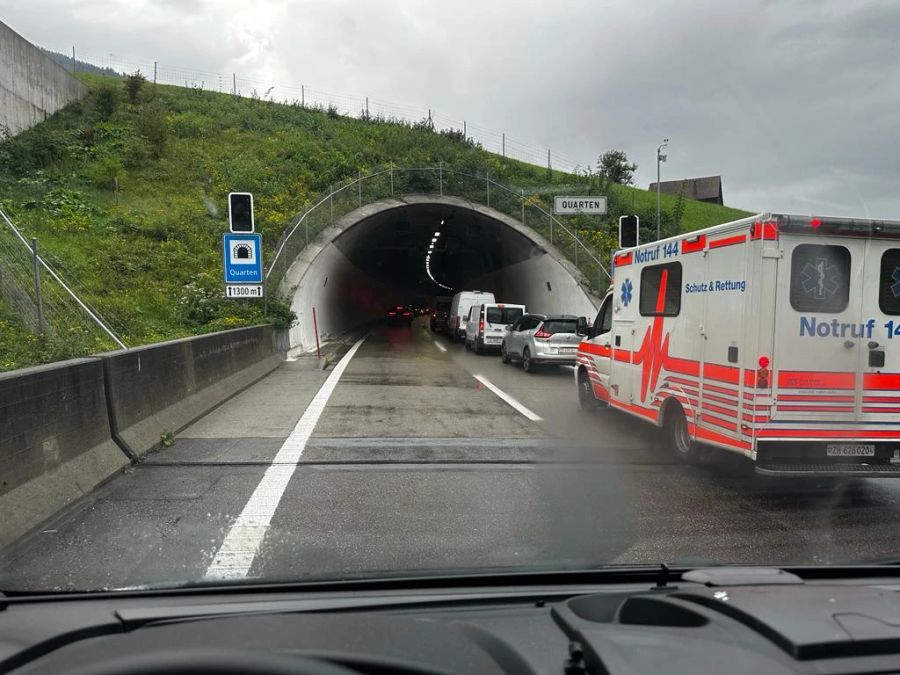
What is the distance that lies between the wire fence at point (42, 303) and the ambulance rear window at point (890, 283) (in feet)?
39.7

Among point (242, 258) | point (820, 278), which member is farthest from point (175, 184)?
point (820, 278)

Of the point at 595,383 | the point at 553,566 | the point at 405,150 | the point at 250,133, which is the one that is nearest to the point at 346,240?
the point at 405,150

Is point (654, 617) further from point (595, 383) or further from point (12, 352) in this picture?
point (12, 352)

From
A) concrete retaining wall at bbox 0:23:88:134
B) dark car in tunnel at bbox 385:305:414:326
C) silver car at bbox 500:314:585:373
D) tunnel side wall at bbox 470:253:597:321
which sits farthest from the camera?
dark car in tunnel at bbox 385:305:414:326

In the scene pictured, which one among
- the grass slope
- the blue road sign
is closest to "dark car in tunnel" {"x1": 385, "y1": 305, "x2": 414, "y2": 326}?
the grass slope

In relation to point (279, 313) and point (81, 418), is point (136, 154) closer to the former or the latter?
point (279, 313)

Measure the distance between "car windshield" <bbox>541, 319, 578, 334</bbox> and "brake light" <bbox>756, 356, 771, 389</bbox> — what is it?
12.4m

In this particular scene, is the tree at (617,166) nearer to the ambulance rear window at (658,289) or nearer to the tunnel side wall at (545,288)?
the tunnel side wall at (545,288)

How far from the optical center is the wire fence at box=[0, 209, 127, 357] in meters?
13.8

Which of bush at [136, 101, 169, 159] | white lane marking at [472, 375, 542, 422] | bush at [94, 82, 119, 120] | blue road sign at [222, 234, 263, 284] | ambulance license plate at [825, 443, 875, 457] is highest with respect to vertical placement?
bush at [94, 82, 119, 120]

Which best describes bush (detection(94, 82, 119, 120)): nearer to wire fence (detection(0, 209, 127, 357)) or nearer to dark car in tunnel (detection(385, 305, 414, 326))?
dark car in tunnel (detection(385, 305, 414, 326))

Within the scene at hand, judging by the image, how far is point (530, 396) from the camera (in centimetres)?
1464

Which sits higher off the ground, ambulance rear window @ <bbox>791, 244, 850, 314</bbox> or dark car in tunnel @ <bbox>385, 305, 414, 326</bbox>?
ambulance rear window @ <bbox>791, 244, 850, 314</bbox>

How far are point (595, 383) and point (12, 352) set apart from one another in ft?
31.0
